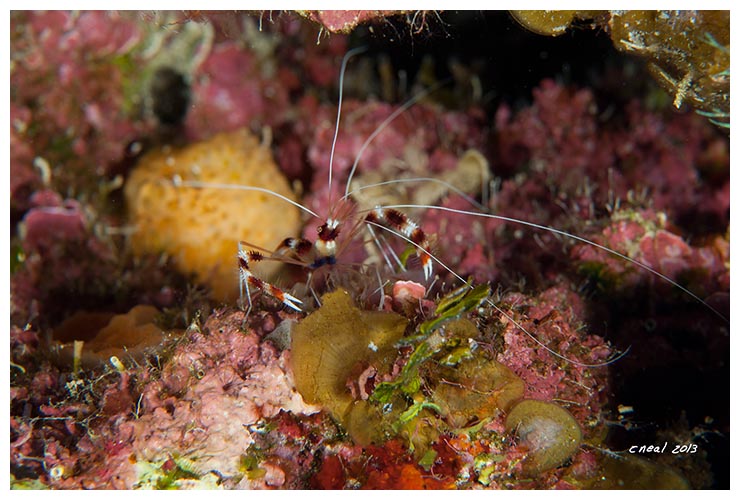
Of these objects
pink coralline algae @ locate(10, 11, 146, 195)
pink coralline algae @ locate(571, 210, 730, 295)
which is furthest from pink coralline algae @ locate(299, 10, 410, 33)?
pink coralline algae @ locate(10, 11, 146, 195)

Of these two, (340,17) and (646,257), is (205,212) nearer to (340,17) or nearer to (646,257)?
(340,17)

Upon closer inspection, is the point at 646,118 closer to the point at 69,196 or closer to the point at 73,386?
A: the point at 73,386

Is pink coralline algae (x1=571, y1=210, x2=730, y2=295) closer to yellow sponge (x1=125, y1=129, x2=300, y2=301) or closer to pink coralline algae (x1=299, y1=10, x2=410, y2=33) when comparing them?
pink coralline algae (x1=299, y1=10, x2=410, y2=33)

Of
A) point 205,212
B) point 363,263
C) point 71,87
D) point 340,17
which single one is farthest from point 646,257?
point 71,87

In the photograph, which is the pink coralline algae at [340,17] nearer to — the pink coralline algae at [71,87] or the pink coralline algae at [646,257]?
the pink coralline algae at [646,257]

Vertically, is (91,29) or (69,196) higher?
(91,29)

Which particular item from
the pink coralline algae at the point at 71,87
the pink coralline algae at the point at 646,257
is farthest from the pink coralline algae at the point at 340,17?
the pink coralline algae at the point at 71,87

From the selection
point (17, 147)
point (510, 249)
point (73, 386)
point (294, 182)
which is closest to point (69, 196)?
point (17, 147)
